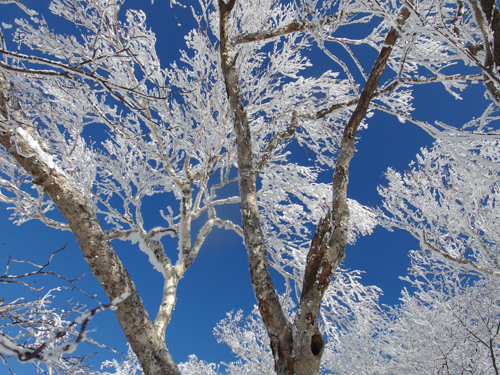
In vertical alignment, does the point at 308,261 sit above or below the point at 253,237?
below

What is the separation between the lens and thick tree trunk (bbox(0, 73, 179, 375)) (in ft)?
5.93

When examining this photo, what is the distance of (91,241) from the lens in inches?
72.8

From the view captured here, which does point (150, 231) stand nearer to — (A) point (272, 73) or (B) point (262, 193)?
(B) point (262, 193)

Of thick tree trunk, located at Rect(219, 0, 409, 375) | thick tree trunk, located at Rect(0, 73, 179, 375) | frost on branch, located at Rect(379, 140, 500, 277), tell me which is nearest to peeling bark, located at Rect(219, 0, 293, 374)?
thick tree trunk, located at Rect(219, 0, 409, 375)

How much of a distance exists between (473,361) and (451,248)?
2.62 m

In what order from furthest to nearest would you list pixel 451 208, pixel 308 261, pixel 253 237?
pixel 451 208 → pixel 253 237 → pixel 308 261

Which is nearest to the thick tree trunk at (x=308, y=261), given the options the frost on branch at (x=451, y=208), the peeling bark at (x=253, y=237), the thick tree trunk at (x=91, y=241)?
the peeling bark at (x=253, y=237)

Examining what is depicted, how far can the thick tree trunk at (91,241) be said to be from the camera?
1.81 meters

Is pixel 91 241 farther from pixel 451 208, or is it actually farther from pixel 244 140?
pixel 451 208

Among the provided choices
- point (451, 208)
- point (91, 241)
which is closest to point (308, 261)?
point (91, 241)

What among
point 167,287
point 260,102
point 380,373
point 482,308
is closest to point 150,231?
point 167,287

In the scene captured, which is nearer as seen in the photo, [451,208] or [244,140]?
[244,140]

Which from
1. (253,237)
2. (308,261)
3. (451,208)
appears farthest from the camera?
(451,208)

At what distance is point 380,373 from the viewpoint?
28.7ft
